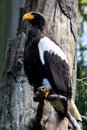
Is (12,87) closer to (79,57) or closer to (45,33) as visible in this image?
(45,33)

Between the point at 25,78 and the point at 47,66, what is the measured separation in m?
0.20

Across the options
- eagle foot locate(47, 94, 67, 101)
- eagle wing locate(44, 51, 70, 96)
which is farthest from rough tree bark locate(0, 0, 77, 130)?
eagle wing locate(44, 51, 70, 96)

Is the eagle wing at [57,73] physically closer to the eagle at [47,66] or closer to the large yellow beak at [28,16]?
the eagle at [47,66]

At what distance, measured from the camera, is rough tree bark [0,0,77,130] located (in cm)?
354

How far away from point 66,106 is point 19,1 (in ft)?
3.33

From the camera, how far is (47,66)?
142 inches

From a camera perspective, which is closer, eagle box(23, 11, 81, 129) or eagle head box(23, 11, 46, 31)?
eagle box(23, 11, 81, 129)

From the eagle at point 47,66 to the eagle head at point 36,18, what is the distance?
0.27 feet

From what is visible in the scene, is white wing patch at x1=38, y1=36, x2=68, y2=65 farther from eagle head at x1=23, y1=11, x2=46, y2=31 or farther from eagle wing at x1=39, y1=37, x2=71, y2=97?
eagle head at x1=23, y1=11, x2=46, y2=31

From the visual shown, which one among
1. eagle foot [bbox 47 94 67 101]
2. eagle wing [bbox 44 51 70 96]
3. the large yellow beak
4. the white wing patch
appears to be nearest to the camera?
eagle foot [bbox 47 94 67 101]

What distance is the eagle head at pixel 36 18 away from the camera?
150 inches

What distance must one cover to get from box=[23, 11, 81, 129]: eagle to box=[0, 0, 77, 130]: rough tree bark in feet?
0.29

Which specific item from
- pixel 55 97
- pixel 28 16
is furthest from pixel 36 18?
pixel 55 97

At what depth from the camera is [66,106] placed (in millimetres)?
3420
